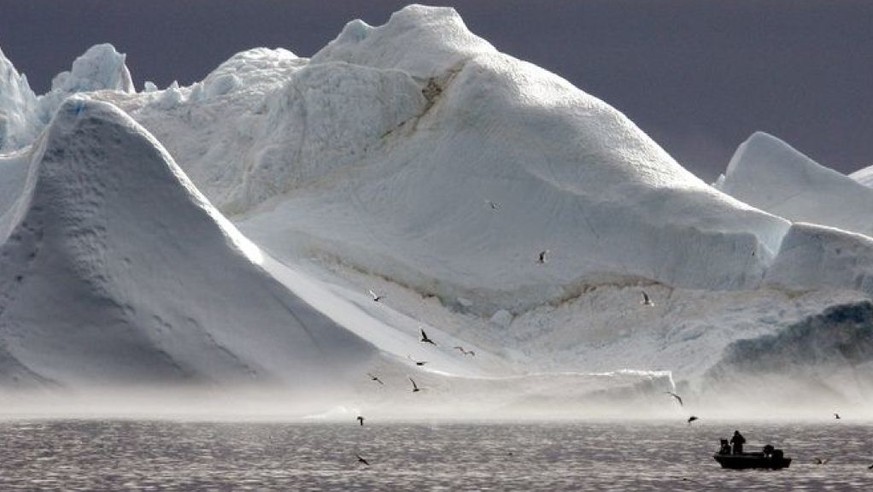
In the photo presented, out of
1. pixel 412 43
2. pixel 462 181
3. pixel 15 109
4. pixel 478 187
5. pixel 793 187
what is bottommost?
pixel 478 187

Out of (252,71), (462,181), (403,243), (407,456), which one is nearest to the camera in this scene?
(407,456)

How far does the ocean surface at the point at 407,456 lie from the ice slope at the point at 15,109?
71816 millimetres

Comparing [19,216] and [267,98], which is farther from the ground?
[267,98]

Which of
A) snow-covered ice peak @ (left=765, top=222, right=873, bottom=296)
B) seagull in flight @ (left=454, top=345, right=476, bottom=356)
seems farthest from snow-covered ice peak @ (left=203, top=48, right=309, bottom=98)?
snow-covered ice peak @ (left=765, top=222, right=873, bottom=296)

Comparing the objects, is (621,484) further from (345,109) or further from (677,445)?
(345,109)

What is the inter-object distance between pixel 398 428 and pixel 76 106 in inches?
1028

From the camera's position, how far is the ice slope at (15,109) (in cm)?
17200

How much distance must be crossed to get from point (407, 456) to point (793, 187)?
76.5m

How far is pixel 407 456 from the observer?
3083 inches

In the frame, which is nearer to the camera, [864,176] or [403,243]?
[403,243]

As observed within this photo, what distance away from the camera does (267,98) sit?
141125 mm

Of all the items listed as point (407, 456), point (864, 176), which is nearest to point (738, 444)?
point (407, 456)

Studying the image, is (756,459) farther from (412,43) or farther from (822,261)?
(412,43)

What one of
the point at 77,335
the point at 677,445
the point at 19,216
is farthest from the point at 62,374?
the point at 677,445
